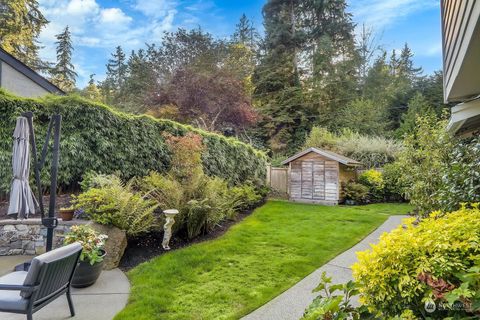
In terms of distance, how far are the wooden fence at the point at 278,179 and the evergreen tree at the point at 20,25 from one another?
49.7 feet

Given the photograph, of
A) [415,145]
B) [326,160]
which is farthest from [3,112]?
[326,160]

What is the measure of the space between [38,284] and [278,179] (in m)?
12.0

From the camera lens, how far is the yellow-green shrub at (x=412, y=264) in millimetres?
1752

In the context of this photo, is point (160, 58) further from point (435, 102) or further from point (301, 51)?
point (435, 102)

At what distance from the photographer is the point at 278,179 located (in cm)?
1398

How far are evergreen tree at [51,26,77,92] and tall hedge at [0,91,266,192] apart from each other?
73.9 ft

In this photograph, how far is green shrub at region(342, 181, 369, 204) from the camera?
12062 millimetres

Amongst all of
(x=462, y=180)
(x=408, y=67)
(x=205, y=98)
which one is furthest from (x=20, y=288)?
(x=408, y=67)

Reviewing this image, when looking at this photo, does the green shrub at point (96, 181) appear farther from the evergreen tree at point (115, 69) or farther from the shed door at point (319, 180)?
the evergreen tree at point (115, 69)

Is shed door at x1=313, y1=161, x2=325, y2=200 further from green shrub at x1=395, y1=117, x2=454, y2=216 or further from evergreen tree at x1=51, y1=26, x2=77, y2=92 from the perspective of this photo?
evergreen tree at x1=51, y1=26, x2=77, y2=92

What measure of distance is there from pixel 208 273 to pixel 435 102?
22.5 m

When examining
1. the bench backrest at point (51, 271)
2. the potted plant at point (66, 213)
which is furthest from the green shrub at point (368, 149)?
the bench backrest at point (51, 271)

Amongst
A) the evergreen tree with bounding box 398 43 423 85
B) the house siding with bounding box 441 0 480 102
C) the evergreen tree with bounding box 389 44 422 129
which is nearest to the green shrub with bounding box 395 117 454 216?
the house siding with bounding box 441 0 480 102

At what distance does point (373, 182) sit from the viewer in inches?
494
